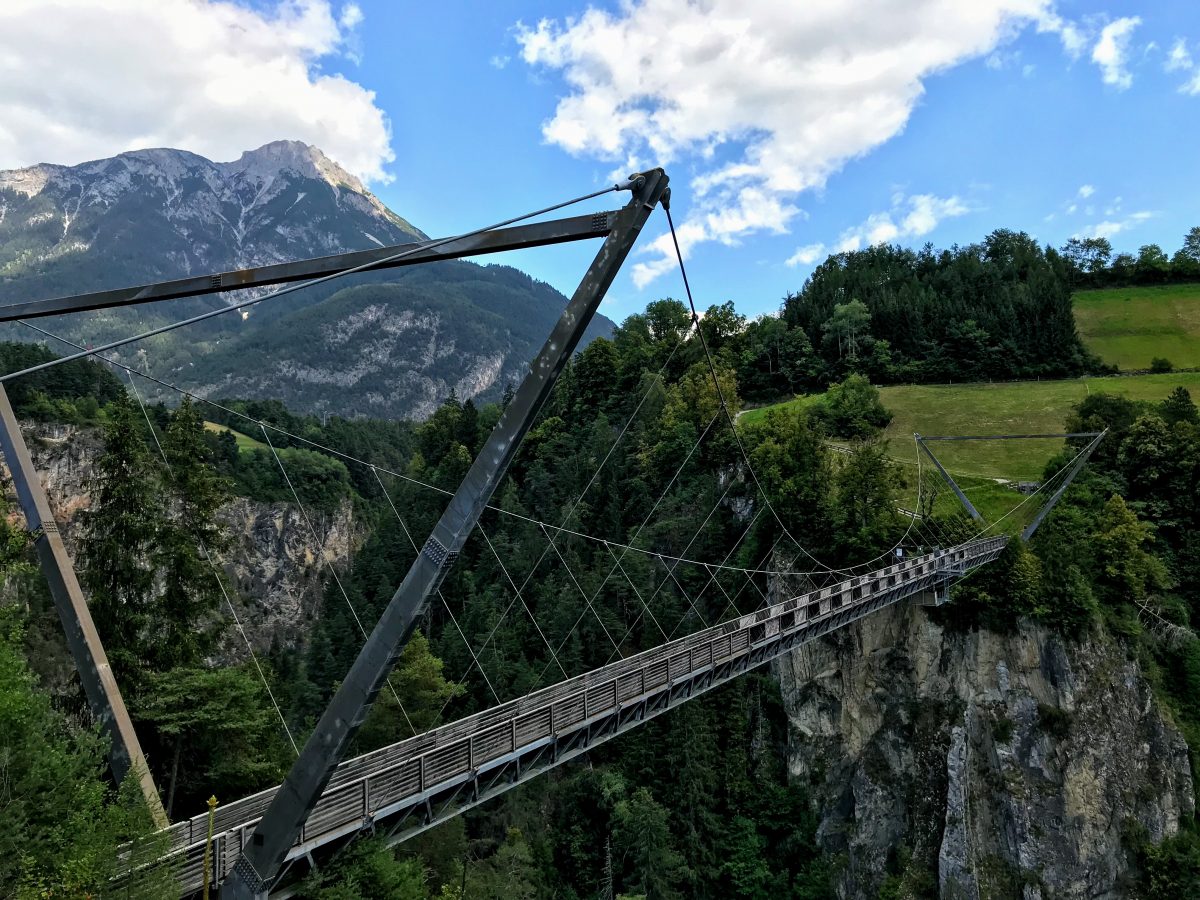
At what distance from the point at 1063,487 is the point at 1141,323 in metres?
41.8

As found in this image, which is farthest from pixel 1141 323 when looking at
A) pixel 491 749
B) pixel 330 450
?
pixel 491 749

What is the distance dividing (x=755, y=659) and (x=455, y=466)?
Result: 46.7 metres

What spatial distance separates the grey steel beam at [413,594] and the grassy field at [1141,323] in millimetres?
62603

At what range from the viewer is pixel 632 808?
3039cm

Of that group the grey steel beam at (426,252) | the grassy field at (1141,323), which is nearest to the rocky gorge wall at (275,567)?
the grey steel beam at (426,252)

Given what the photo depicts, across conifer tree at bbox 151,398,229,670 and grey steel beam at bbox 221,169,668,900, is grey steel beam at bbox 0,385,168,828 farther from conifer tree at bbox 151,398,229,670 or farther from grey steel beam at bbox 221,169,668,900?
conifer tree at bbox 151,398,229,670

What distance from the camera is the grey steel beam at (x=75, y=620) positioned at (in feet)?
34.7

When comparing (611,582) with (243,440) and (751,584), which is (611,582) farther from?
(243,440)

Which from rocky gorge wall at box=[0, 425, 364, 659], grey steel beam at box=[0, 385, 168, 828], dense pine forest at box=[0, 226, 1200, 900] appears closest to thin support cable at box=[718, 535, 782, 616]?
dense pine forest at box=[0, 226, 1200, 900]

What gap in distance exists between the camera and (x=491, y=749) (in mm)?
10828

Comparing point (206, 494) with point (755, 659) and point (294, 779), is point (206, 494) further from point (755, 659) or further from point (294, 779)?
point (755, 659)

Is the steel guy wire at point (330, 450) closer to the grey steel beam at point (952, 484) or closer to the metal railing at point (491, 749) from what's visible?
the metal railing at point (491, 749)

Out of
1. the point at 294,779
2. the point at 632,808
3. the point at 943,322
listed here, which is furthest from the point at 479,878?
the point at 943,322

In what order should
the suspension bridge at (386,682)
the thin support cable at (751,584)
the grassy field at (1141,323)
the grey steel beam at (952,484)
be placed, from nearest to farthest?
the suspension bridge at (386,682) → the grey steel beam at (952,484) → the thin support cable at (751,584) → the grassy field at (1141,323)
